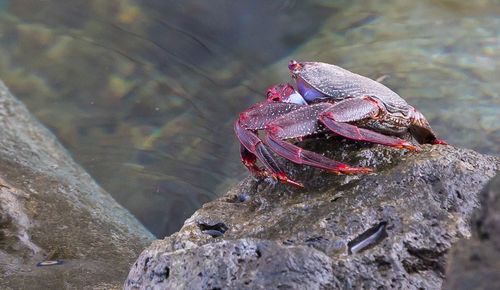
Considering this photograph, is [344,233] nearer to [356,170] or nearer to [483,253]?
[356,170]

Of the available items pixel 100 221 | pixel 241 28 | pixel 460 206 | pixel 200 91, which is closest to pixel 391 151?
pixel 460 206

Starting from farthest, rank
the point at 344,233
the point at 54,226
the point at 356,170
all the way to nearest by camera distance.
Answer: the point at 54,226
the point at 356,170
the point at 344,233

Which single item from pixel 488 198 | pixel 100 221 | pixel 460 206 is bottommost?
pixel 100 221

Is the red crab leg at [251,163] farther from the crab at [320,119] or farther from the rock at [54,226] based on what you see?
the rock at [54,226]

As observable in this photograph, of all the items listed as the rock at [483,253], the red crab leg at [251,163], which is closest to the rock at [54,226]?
the red crab leg at [251,163]

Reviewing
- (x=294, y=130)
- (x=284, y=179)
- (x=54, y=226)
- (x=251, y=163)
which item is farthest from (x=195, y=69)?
(x=284, y=179)

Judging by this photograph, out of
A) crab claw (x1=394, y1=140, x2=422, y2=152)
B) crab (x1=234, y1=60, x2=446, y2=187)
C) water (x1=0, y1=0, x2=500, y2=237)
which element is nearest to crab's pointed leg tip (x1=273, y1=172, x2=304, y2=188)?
crab (x1=234, y1=60, x2=446, y2=187)

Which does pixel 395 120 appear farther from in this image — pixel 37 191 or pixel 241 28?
pixel 241 28
